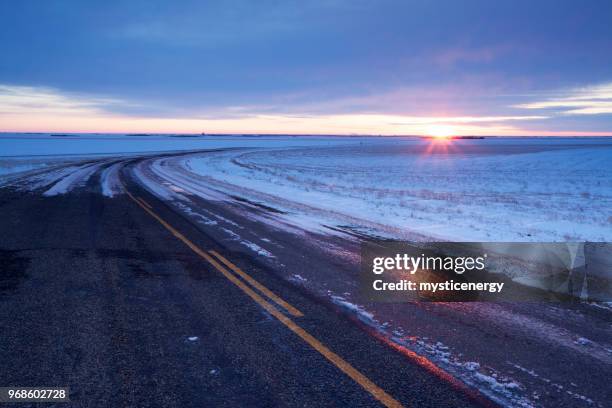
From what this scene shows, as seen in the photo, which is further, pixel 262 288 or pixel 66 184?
pixel 66 184

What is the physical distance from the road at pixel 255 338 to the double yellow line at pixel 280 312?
0.06 ft

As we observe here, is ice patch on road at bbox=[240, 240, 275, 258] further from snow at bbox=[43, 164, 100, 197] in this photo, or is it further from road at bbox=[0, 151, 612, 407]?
snow at bbox=[43, 164, 100, 197]

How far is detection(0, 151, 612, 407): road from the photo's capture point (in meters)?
3.58

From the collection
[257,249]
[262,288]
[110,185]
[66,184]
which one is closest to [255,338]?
[262,288]

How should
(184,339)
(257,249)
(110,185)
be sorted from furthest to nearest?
(110,185) < (257,249) < (184,339)

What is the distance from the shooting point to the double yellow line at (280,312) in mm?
3594

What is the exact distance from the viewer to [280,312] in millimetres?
5211

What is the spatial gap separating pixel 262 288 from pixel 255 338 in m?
1.56

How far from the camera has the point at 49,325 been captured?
4.75 meters

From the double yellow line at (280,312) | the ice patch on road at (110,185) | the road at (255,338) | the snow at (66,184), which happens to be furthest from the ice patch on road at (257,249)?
the snow at (66,184)

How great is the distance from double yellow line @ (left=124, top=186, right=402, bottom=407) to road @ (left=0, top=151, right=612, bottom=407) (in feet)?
0.06

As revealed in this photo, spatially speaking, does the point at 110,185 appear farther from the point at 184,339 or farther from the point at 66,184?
the point at 184,339

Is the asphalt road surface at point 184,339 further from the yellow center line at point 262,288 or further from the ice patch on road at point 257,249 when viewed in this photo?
the ice patch on road at point 257,249

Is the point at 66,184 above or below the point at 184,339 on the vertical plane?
above
